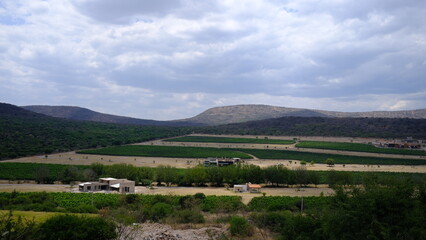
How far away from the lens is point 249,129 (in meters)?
183

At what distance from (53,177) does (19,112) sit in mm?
122836

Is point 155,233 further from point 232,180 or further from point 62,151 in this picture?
point 62,151

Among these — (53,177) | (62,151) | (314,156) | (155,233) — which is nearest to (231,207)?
(155,233)

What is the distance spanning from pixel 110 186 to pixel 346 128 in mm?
127071

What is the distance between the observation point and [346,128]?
15550 centimetres

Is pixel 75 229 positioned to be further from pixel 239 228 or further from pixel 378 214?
pixel 378 214

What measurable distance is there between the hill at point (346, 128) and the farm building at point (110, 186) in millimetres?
111050

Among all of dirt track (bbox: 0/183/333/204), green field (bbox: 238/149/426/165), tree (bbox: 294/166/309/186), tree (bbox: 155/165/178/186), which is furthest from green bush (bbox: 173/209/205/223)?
green field (bbox: 238/149/426/165)

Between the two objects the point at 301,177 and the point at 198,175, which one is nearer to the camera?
the point at 198,175

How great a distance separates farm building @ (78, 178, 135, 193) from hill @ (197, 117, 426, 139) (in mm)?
111050

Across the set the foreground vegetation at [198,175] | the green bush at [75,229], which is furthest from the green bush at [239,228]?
the foreground vegetation at [198,175]

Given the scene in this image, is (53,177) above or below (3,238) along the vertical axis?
below

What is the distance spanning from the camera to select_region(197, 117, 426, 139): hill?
140250 millimetres

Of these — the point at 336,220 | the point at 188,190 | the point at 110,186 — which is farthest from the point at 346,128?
the point at 336,220
